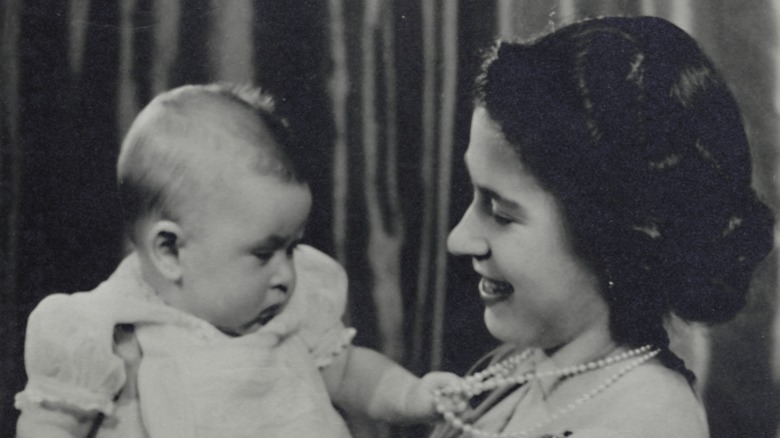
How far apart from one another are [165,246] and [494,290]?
310 millimetres

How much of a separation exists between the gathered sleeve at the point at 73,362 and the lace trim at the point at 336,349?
199mm

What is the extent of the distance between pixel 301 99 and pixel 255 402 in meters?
0.30

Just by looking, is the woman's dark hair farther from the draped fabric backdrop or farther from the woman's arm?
the woman's arm

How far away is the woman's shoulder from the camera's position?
2.47 feet

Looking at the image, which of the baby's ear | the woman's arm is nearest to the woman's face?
the woman's arm

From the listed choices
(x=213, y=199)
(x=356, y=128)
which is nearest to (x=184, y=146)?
(x=213, y=199)

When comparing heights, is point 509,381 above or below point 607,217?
below

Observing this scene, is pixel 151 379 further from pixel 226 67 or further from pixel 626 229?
pixel 626 229

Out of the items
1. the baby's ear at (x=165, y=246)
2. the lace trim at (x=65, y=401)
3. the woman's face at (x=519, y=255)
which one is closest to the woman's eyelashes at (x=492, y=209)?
the woman's face at (x=519, y=255)

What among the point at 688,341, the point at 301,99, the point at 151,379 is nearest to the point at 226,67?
the point at 301,99

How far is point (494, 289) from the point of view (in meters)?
0.81

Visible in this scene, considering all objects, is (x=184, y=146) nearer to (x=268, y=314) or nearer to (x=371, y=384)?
(x=268, y=314)

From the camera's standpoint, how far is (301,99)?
840 mm

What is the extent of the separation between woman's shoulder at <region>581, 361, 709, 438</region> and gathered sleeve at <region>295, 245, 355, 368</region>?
0.27 meters
